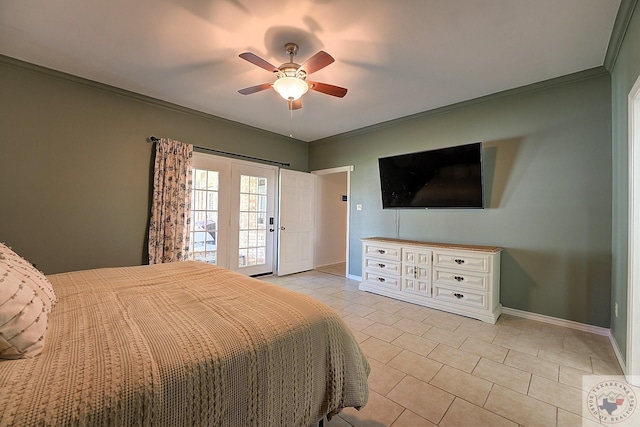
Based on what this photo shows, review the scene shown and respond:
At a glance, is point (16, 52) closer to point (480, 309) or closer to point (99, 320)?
point (99, 320)

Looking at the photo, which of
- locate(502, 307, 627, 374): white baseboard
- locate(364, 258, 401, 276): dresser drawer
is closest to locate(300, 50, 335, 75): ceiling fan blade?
locate(364, 258, 401, 276): dresser drawer

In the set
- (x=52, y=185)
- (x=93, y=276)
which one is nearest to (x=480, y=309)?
(x=93, y=276)

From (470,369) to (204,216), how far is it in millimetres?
3788

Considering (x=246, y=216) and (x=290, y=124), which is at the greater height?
(x=290, y=124)

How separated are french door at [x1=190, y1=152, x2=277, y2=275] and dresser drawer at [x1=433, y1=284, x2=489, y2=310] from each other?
2.96 m

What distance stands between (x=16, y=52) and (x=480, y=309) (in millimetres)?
5421

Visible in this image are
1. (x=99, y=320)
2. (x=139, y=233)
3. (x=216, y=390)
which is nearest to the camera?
(x=216, y=390)

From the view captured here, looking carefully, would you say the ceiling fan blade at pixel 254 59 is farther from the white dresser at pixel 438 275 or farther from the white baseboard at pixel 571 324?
the white baseboard at pixel 571 324

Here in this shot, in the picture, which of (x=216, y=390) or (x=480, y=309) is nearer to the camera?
(x=216, y=390)

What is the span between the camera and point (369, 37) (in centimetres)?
220

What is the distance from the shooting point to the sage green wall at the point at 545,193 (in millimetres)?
2629

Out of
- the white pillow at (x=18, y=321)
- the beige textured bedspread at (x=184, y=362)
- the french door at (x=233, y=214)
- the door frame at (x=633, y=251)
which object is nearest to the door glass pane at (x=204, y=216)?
the french door at (x=233, y=214)

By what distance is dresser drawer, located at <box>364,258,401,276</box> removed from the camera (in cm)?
364

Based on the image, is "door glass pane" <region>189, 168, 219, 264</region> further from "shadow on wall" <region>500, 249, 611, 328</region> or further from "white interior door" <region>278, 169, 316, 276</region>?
"shadow on wall" <region>500, 249, 611, 328</region>
